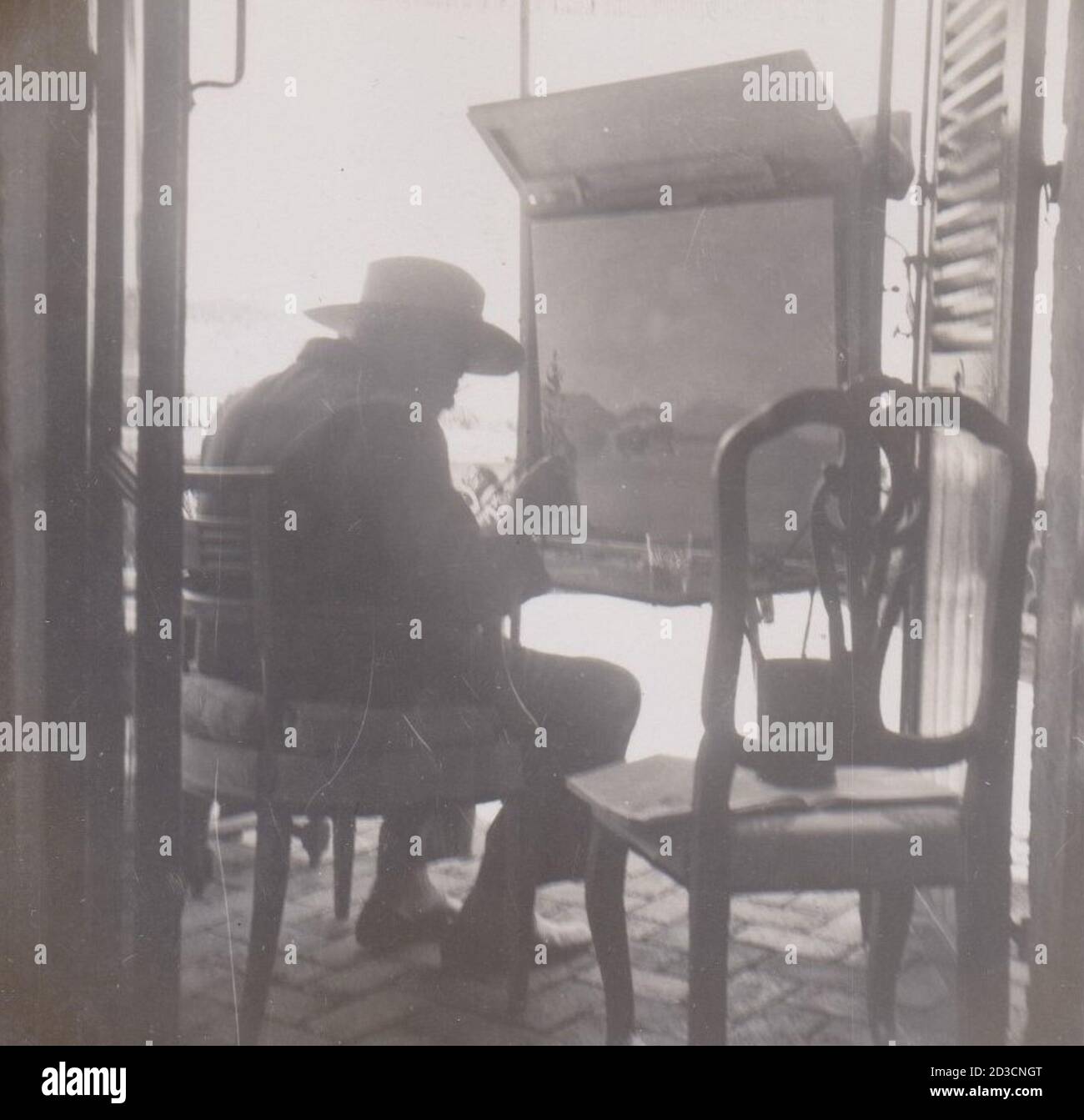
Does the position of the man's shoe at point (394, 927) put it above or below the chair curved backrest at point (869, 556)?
below

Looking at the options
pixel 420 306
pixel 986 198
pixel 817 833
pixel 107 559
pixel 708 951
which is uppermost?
pixel 986 198

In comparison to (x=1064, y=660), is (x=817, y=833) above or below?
below

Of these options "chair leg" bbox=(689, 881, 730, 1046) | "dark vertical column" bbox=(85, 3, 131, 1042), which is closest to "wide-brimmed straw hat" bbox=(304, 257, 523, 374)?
"dark vertical column" bbox=(85, 3, 131, 1042)

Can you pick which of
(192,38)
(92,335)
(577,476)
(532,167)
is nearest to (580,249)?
(532,167)

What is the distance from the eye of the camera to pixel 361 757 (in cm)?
200

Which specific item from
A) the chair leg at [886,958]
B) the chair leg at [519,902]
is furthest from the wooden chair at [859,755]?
the chair leg at [519,902]

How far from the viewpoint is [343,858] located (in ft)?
6.63

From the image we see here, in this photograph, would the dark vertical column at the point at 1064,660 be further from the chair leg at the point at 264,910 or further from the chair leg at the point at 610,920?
the chair leg at the point at 264,910

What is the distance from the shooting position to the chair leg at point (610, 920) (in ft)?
6.13

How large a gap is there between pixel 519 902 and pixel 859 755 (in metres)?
0.71

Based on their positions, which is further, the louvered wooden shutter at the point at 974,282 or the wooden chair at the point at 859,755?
the louvered wooden shutter at the point at 974,282

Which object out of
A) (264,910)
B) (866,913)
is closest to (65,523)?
(264,910)

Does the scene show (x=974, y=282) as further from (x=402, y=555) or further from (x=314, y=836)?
(x=314, y=836)
